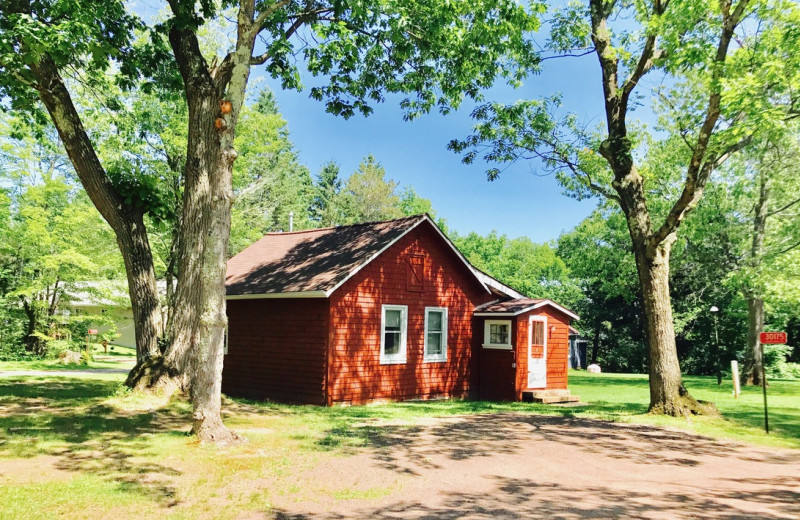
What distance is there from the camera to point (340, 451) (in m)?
9.17

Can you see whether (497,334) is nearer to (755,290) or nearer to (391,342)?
(391,342)

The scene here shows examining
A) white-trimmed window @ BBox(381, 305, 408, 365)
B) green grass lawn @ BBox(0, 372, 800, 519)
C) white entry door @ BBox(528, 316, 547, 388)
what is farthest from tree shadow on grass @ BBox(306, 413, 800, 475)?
white entry door @ BBox(528, 316, 547, 388)

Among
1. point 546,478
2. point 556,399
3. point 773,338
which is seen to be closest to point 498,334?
point 556,399

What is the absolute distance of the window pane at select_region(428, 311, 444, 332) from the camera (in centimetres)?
1825

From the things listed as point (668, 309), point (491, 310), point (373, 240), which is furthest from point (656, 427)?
point (373, 240)

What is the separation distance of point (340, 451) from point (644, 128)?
23856 millimetres

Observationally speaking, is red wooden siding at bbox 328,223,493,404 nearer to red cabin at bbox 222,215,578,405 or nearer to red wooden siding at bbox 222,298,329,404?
red cabin at bbox 222,215,578,405

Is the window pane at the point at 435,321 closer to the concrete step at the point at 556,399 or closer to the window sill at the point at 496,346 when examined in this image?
the window sill at the point at 496,346

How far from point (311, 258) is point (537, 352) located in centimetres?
788

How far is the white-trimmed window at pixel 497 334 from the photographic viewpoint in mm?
18881

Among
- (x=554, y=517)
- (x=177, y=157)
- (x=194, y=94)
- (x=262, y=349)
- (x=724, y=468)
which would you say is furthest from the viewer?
(x=177, y=157)

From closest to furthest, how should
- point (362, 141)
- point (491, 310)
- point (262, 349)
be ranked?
point (262, 349), point (491, 310), point (362, 141)

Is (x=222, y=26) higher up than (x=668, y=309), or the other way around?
(x=222, y=26)

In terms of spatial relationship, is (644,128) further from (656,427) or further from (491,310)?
(656,427)
